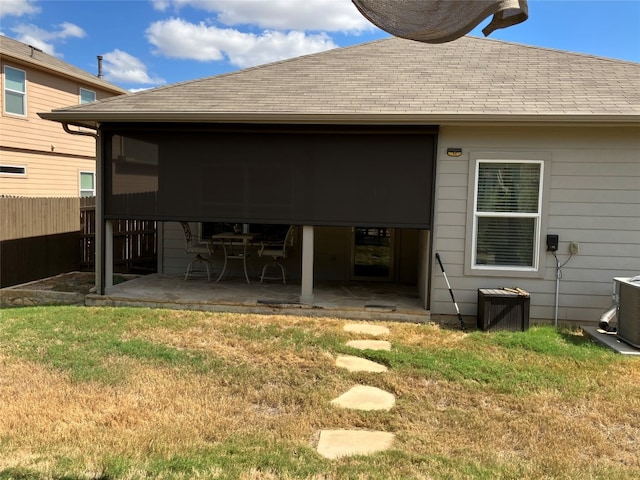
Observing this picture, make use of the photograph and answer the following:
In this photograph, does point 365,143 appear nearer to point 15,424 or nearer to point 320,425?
point 320,425

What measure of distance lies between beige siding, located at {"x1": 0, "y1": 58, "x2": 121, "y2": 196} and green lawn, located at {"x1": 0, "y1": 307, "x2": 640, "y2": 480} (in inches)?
337

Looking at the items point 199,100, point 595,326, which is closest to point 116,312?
point 199,100

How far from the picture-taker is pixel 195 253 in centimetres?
872

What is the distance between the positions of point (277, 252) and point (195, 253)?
5.45ft

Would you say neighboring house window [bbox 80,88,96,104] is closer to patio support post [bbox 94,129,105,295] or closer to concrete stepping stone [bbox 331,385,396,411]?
patio support post [bbox 94,129,105,295]

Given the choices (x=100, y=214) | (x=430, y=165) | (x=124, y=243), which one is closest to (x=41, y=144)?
(x=124, y=243)

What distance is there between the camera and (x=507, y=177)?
6367 millimetres

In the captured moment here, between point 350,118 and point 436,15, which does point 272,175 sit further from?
point 436,15

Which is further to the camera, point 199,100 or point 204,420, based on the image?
point 199,100

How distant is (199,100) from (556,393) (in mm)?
5674

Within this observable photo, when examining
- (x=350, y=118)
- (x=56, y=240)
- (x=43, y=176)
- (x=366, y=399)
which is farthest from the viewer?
(x=43, y=176)

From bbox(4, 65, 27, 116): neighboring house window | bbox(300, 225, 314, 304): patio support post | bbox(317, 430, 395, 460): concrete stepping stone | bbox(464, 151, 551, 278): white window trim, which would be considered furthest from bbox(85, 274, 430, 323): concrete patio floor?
bbox(4, 65, 27, 116): neighboring house window

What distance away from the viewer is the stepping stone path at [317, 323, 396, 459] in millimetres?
3090

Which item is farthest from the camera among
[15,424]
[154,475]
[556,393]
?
[556,393]
